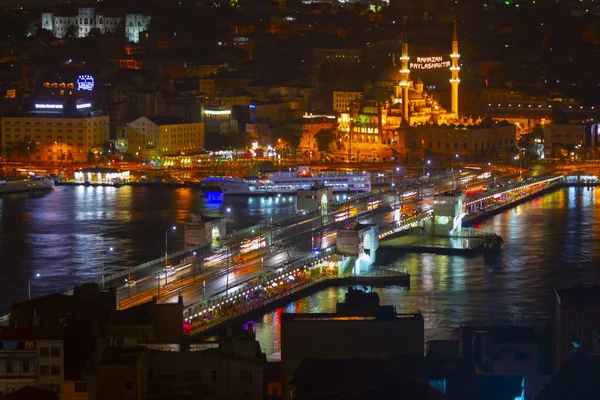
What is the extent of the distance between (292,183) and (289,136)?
18.2 feet

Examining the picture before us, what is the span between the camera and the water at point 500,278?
658 inches

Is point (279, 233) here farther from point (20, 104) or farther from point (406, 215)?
point (20, 104)

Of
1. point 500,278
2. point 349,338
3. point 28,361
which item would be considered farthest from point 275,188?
point 28,361

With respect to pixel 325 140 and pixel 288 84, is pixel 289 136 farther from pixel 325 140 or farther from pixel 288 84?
pixel 288 84

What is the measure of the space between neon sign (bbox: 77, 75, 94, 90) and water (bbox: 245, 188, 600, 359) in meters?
14.8

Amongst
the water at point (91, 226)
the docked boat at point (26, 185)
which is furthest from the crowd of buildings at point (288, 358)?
the docked boat at point (26, 185)

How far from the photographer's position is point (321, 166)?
33.5 m

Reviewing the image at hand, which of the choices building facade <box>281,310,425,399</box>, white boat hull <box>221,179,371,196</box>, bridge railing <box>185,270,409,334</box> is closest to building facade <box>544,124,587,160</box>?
white boat hull <box>221,179,371,196</box>

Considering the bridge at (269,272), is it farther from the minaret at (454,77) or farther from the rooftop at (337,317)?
the minaret at (454,77)

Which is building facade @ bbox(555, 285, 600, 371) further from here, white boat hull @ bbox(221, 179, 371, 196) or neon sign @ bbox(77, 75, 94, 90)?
neon sign @ bbox(77, 75, 94, 90)

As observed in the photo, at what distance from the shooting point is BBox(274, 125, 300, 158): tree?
117 feet

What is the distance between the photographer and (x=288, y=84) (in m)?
40.4

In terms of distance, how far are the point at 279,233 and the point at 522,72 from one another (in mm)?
21916

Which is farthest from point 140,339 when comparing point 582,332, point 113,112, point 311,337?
point 113,112
